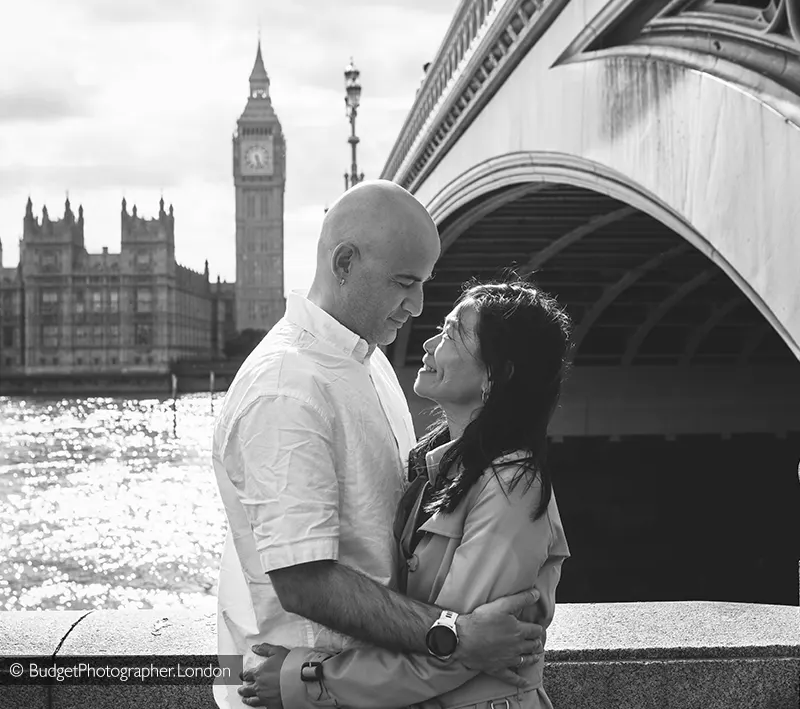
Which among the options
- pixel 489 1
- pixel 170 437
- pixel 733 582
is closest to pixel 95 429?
pixel 170 437

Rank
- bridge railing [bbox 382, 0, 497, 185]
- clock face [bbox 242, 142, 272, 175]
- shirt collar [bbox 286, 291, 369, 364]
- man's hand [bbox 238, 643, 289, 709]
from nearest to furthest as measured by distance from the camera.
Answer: man's hand [bbox 238, 643, 289, 709]
shirt collar [bbox 286, 291, 369, 364]
bridge railing [bbox 382, 0, 497, 185]
clock face [bbox 242, 142, 272, 175]

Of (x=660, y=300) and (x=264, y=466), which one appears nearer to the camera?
(x=264, y=466)

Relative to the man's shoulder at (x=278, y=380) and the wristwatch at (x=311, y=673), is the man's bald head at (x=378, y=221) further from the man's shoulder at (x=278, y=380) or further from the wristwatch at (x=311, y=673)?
the wristwatch at (x=311, y=673)

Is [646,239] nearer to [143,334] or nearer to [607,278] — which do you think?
[607,278]

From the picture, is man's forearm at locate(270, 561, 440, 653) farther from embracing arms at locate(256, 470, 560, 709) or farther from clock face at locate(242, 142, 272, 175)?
clock face at locate(242, 142, 272, 175)

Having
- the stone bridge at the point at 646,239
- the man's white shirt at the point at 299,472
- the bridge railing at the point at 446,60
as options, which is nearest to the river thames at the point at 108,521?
the stone bridge at the point at 646,239

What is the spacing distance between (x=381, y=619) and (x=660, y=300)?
19.8m

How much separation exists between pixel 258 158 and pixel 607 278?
9281cm

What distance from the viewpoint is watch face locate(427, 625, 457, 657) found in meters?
1.64

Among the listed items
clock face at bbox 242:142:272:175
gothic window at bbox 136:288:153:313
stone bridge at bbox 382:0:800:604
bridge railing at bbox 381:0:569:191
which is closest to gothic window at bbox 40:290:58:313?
gothic window at bbox 136:288:153:313

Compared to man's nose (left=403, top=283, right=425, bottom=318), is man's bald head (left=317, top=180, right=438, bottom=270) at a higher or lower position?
higher

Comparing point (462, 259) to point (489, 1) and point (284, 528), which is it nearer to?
point (489, 1)

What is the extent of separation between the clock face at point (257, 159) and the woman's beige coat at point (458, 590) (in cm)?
10648

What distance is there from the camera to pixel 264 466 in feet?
5.42
